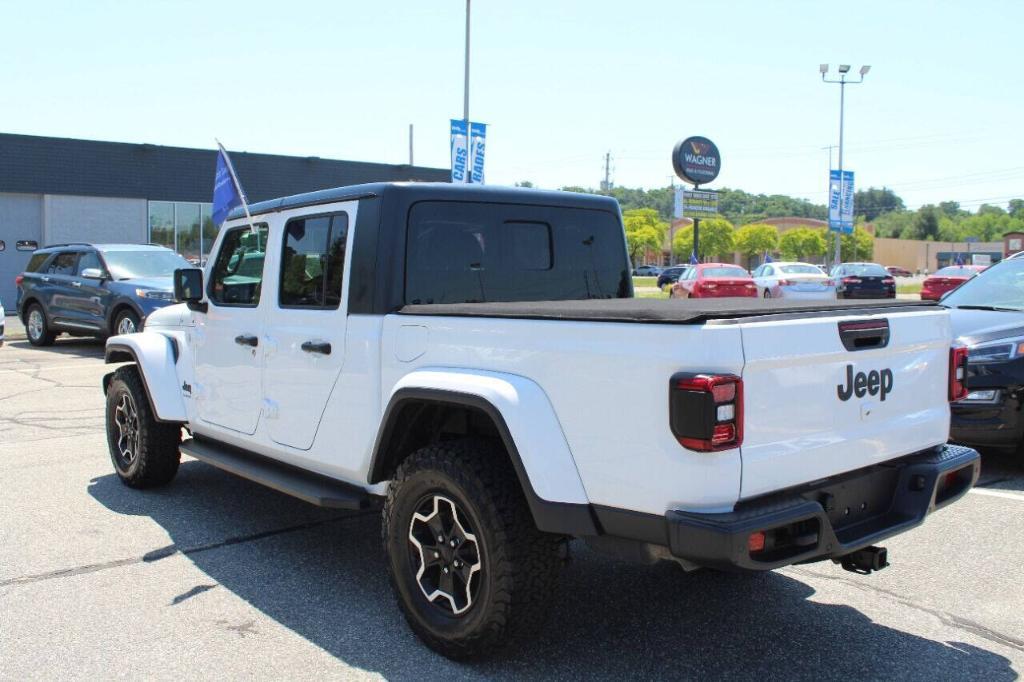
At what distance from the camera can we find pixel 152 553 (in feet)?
16.2

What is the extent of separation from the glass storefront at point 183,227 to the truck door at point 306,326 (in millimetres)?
25936

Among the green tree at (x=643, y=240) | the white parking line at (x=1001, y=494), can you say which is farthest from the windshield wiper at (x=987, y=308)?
the green tree at (x=643, y=240)

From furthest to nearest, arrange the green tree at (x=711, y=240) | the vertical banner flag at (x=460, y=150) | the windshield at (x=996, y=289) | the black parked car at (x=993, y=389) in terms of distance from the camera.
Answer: the green tree at (x=711, y=240) < the vertical banner flag at (x=460, y=150) < the windshield at (x=996, y=289) < the black parked car at (x=993, y=389)

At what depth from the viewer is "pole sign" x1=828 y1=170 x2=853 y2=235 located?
48.6 meters

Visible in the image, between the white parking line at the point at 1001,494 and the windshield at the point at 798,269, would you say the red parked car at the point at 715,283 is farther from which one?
the white parking line at the point at 1001,494

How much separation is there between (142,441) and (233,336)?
4.85 ft

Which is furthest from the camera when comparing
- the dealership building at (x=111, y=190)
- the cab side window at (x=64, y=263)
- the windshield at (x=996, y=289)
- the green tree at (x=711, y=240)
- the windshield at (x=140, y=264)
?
the green tree at (x=711, y=240)

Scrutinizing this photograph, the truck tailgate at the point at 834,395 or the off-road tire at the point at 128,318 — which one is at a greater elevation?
the truck tailgate at the point at 834,395

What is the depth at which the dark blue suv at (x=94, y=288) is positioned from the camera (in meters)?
14.7

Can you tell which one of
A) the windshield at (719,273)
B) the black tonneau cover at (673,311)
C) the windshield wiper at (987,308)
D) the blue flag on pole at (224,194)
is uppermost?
the blue flag on pole at (224,194)

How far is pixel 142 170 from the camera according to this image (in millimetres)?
28500

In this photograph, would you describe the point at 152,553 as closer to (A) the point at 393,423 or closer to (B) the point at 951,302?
(A) the point at 393,423

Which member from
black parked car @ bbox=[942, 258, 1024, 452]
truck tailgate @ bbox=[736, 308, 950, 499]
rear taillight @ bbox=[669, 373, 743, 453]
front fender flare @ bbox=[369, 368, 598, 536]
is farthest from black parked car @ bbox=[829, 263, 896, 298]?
rear taillight @ bbox=[669, 373, 743, 453]

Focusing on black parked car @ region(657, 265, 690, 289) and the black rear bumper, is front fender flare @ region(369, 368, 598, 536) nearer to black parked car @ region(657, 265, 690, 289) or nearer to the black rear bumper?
the black rear bumper
